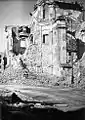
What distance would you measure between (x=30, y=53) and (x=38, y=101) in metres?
1.00

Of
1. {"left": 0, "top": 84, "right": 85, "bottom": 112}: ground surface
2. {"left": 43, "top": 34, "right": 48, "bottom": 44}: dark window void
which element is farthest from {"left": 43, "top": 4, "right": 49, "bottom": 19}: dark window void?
{"left": 0, "top": 84, "right": 85, "bottom": 112}: ground surface

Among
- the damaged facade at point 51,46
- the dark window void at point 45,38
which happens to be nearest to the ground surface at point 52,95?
the damaged facade at point 51,46

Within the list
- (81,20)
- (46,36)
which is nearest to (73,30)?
(81,20)

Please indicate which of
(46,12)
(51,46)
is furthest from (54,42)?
(46,12)

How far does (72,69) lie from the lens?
4.11 meters

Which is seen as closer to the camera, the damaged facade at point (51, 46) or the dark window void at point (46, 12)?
the damaged facade at point (51, 46)

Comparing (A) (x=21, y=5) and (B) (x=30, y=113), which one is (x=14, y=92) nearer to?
(B) (x=30, y=113)

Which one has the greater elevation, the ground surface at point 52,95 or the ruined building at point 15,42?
the ruined building at point 15,42

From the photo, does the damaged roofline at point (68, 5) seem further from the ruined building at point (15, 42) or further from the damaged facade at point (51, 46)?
the ruined building at point (15, 42)

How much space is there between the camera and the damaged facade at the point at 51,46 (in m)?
4.12

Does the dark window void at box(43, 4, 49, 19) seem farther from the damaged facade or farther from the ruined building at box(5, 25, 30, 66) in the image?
the ruined building at box(5, 25, 30, 66)

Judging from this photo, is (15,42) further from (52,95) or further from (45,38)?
(52,95)

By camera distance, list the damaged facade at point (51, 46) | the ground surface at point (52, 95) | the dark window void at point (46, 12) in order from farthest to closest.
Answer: the dark window void at point (46, 12), the damaged facade at point (51, 46), the ground surface at point (52, 95)

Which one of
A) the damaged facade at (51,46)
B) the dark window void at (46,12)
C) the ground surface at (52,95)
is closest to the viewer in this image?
the ground surface at (52,95)
